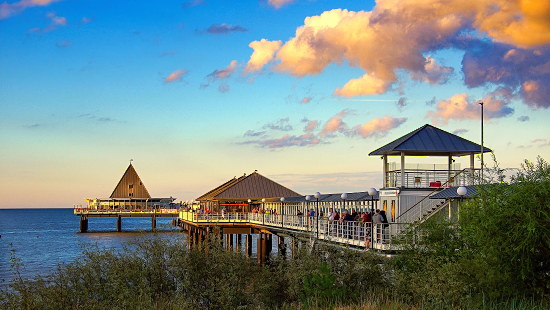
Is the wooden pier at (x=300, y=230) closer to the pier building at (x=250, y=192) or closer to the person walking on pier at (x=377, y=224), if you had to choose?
the person walking on pier at (x=377, y=224)

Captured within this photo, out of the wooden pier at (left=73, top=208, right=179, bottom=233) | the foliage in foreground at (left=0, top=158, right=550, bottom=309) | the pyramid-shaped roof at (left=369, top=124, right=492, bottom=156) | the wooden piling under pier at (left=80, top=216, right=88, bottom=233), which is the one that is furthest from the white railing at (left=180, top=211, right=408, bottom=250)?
the wooden piling under pier at (left=80, top=216, right=88, bottom=233)

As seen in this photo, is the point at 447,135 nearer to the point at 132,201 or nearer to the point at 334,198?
the point at 334,198

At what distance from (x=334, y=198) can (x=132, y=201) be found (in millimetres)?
91291

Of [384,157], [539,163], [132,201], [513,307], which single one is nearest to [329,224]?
[384,157]

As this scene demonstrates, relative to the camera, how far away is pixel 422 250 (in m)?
21.1

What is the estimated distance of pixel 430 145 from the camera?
96.1ft

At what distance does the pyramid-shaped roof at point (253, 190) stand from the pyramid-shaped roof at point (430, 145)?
32916mm

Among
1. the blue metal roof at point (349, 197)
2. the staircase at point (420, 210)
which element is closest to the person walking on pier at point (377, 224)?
the blue metal roof at point (349, 197)

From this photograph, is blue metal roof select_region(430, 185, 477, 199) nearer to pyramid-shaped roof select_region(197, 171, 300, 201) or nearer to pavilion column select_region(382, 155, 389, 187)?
pavilion column select_region(382, 155, 389, 187)

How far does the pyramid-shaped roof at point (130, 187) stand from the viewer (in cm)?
12550

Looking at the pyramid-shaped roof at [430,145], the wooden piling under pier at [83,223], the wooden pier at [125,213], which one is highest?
the pyramid-shaped roof at [430,145]

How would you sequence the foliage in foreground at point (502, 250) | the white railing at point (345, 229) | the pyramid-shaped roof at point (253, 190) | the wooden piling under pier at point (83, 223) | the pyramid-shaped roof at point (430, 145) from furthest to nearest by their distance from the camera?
the wooden piling under pier at point (83, 223), the pyramid-shaped roof at point (253, 190), the pyramid-shaped roof at point (430, 145), the white railing at point (345, 229), the foliage in foreground at point (502, 250)

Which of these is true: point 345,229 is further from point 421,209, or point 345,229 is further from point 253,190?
point 253,190

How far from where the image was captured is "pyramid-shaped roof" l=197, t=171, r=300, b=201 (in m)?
62.4
